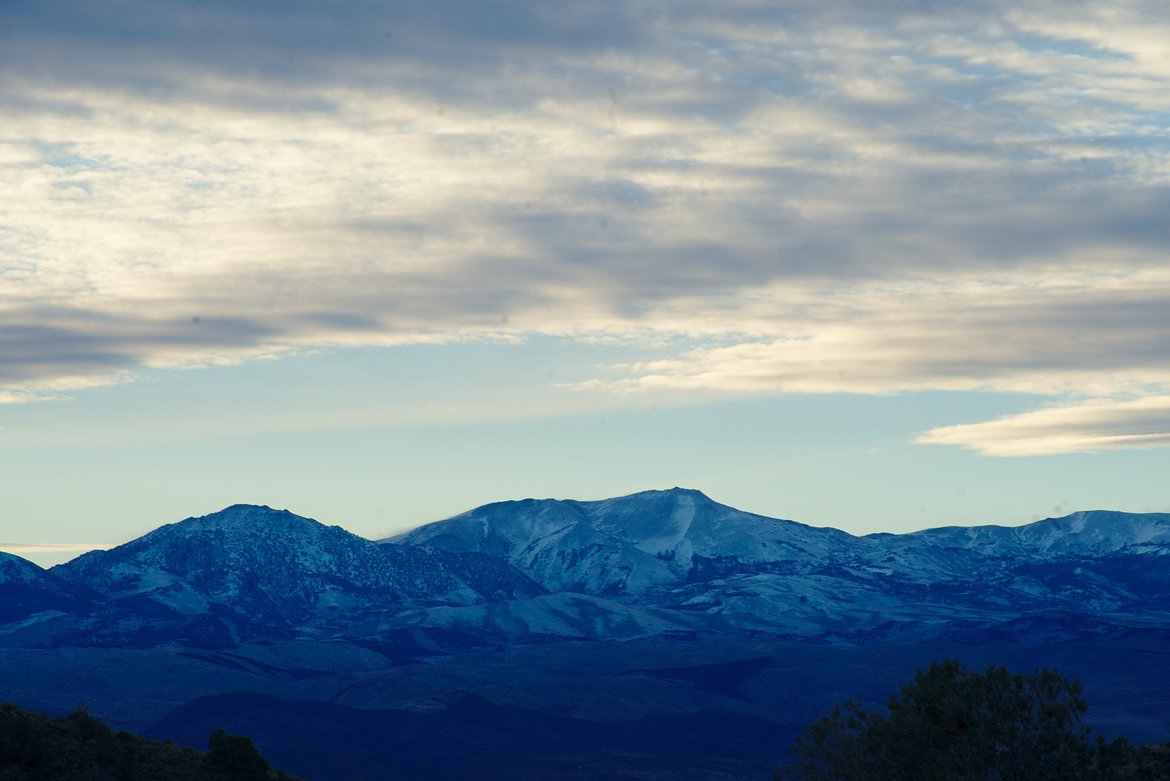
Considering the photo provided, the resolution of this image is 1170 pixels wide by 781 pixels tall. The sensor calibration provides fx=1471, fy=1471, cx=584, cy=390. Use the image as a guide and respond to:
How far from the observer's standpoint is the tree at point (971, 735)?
174 ft

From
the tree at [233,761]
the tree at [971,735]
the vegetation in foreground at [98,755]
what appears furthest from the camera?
the tree at [233,761]

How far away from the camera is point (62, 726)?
6381 cm

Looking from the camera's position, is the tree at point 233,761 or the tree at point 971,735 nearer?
the tree at point 971,735

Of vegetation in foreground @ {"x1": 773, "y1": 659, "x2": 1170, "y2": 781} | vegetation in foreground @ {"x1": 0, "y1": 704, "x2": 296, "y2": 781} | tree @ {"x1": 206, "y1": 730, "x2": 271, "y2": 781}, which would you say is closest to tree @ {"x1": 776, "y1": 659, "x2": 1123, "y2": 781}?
vegetation in foreground @ {"x1": 773, "y1": 659, "x2": 1170, "y2": 781}

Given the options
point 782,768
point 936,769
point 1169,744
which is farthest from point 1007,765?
point 1169,744

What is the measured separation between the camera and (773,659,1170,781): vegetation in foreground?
53.1m

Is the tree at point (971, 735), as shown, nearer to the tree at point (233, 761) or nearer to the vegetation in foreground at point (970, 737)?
the vegetation in foreground at point (970, 737)

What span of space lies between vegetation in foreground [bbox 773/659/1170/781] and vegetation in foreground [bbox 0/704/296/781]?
80.4 ft

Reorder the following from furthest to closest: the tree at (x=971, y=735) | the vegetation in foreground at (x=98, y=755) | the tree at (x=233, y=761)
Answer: the tree at (x=233, y=761) < the vegetation in foreground at (x=98, y=755) < the tree at (x=971, y=735)

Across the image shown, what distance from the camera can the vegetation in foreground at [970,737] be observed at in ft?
174

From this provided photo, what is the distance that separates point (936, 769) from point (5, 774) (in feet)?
114

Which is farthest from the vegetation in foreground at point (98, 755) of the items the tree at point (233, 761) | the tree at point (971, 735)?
the tree at point (971, 735)

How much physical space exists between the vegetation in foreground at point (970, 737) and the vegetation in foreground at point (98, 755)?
2450cm

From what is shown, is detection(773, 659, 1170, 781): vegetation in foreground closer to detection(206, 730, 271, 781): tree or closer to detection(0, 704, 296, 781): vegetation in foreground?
detection(206, 730, 271, 781): tree
